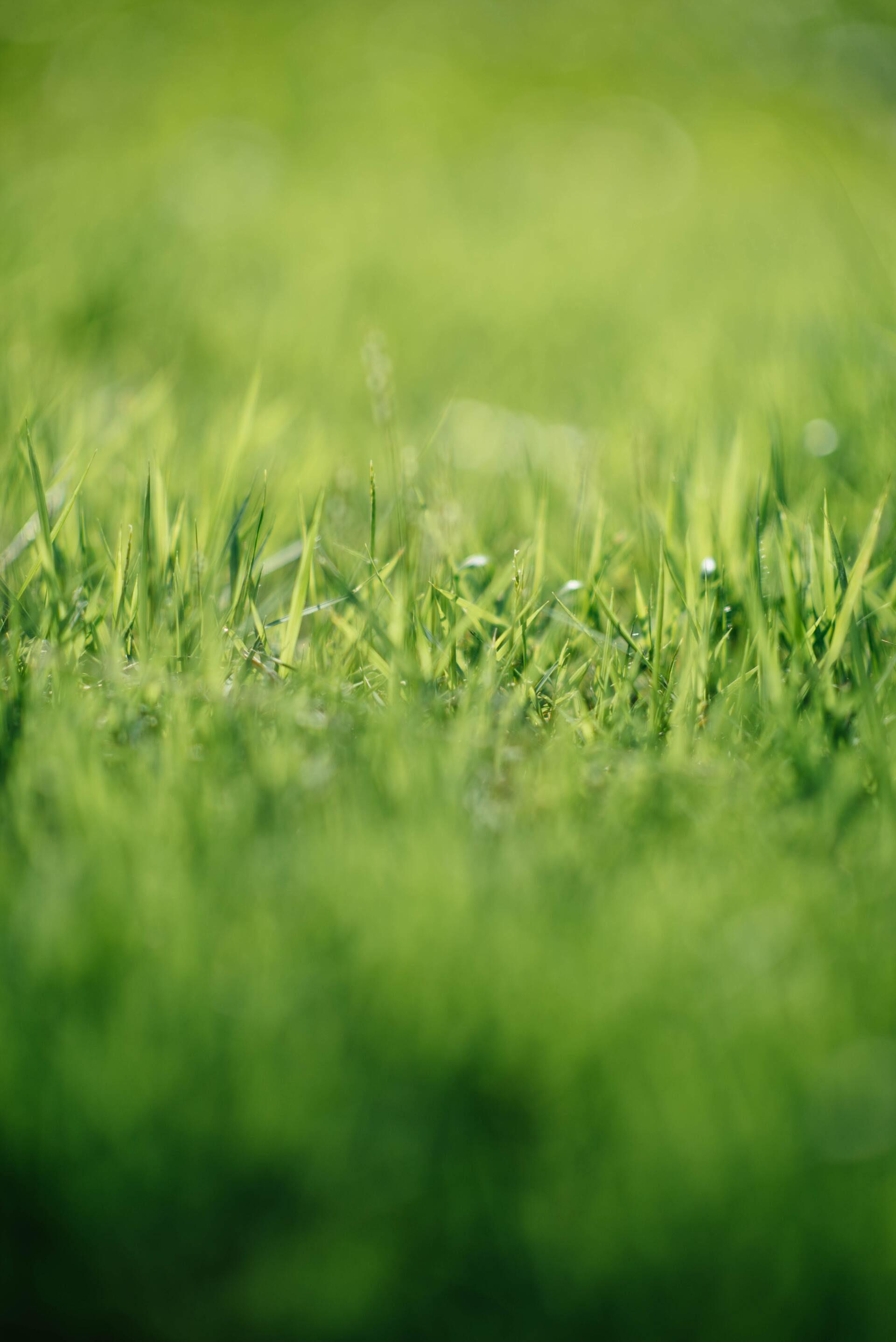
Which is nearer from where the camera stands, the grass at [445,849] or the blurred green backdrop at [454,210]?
the grass at [445,849]

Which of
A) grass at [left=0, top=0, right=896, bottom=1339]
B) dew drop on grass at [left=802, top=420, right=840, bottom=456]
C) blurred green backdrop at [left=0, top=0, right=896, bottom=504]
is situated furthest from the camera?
blurred green backdrop at [left=0, top=0, right=896, bottom=504]

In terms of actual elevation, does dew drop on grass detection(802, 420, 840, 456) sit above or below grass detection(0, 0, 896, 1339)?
above

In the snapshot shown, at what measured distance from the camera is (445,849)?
91 centimetres

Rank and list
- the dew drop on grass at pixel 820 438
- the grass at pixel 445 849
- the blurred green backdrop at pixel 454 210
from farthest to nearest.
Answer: the blurred green backdrop at pixel 454 210 → the dew drop on grass at pixel 820 438 → the grass at pixel 445 849

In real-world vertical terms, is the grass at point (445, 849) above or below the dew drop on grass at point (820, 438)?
below

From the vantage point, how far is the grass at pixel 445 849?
2.27 ft

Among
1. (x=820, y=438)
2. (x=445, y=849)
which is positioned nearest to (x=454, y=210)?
(x=820, y=438)

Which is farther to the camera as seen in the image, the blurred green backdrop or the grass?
the blurred green backdrop

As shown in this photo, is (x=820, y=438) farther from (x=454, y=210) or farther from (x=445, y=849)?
(x=454, y=210)

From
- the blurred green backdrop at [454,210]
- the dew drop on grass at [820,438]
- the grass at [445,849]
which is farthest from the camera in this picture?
the blurred green backdrop at [454,210]

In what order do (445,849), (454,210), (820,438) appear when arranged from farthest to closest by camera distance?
(454,210)
(820,438)
(445,849)

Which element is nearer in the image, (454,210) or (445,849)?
(445,849)

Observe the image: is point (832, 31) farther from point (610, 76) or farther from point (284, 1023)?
point (284, 1023)

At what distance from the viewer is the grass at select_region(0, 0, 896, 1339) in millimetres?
692
